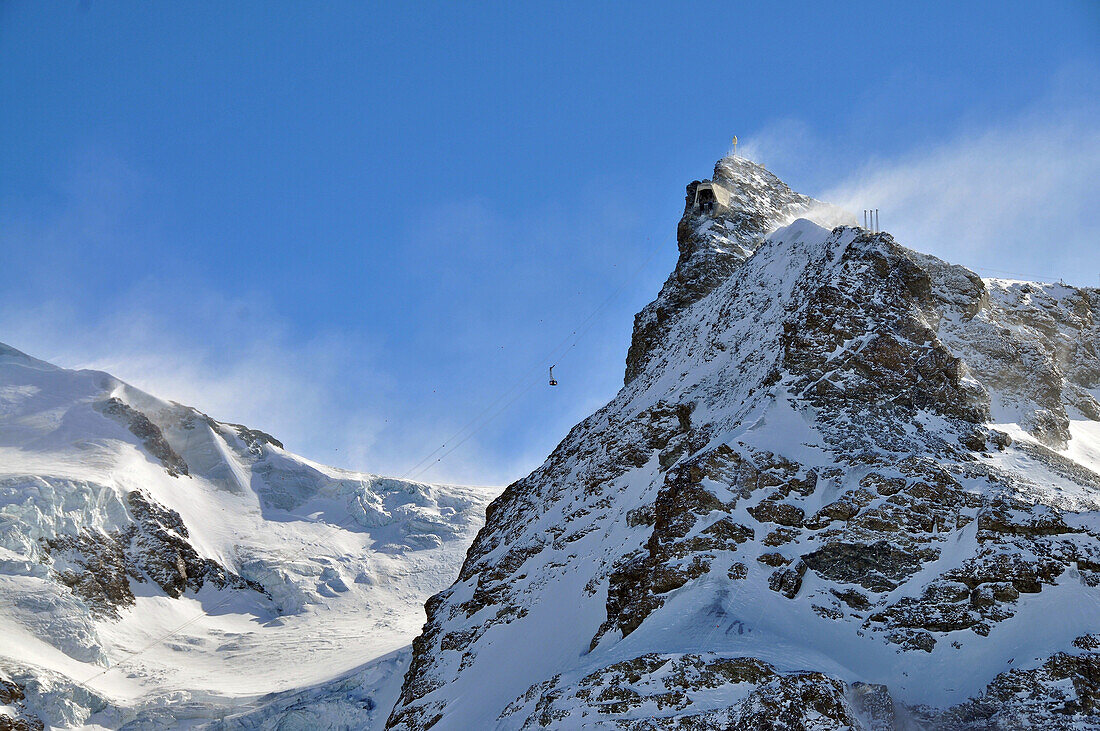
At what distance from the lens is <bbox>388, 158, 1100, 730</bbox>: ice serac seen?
33000mm

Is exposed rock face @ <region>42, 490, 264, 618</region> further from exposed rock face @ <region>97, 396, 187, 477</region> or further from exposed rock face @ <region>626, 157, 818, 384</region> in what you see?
exposed rock face @ <region>626, 157, 818, 384</region>

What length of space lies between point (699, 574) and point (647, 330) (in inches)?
1487

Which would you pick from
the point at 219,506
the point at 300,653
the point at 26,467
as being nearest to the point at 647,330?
the point at 300,653

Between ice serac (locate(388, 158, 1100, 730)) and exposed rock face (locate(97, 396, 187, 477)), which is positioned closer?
ice serac (locate(388, 158, 1100, 730))

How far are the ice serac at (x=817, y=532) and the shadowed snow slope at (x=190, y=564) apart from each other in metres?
37.1

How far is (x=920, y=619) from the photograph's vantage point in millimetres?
35562

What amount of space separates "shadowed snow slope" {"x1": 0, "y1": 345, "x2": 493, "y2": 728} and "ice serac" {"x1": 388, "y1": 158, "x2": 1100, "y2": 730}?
37.1m

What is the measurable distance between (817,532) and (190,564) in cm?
11159

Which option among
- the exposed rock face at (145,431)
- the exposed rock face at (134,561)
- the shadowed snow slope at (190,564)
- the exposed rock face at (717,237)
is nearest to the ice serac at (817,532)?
the exposed rock face at (717,237)

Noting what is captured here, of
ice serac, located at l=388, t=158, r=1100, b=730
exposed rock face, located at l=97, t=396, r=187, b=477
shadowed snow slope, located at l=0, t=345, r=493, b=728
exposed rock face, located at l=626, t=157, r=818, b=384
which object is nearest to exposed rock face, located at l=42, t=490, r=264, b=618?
shadowed snow slope, located at l=0, t=345, r=493, b=728

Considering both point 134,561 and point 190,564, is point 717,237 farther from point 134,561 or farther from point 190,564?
point 190,564

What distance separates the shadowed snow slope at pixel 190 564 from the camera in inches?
3580

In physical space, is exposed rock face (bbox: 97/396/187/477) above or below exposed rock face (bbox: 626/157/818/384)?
below

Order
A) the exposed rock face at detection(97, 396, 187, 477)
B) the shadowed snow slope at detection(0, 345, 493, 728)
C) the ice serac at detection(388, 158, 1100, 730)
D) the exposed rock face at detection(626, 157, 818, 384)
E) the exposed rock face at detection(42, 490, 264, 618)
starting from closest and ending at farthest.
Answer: the ice serac at detection(388, 158, 1100, 730) → the exposed rock face at detection(626, 157, 818, 384) → the shadowed snow slope at detection(0, 345, 493, 728) → the exposed rock face at detection(42, 490, 264, 618) → the exposed rock face at detection(97, 396, 187, 477)
